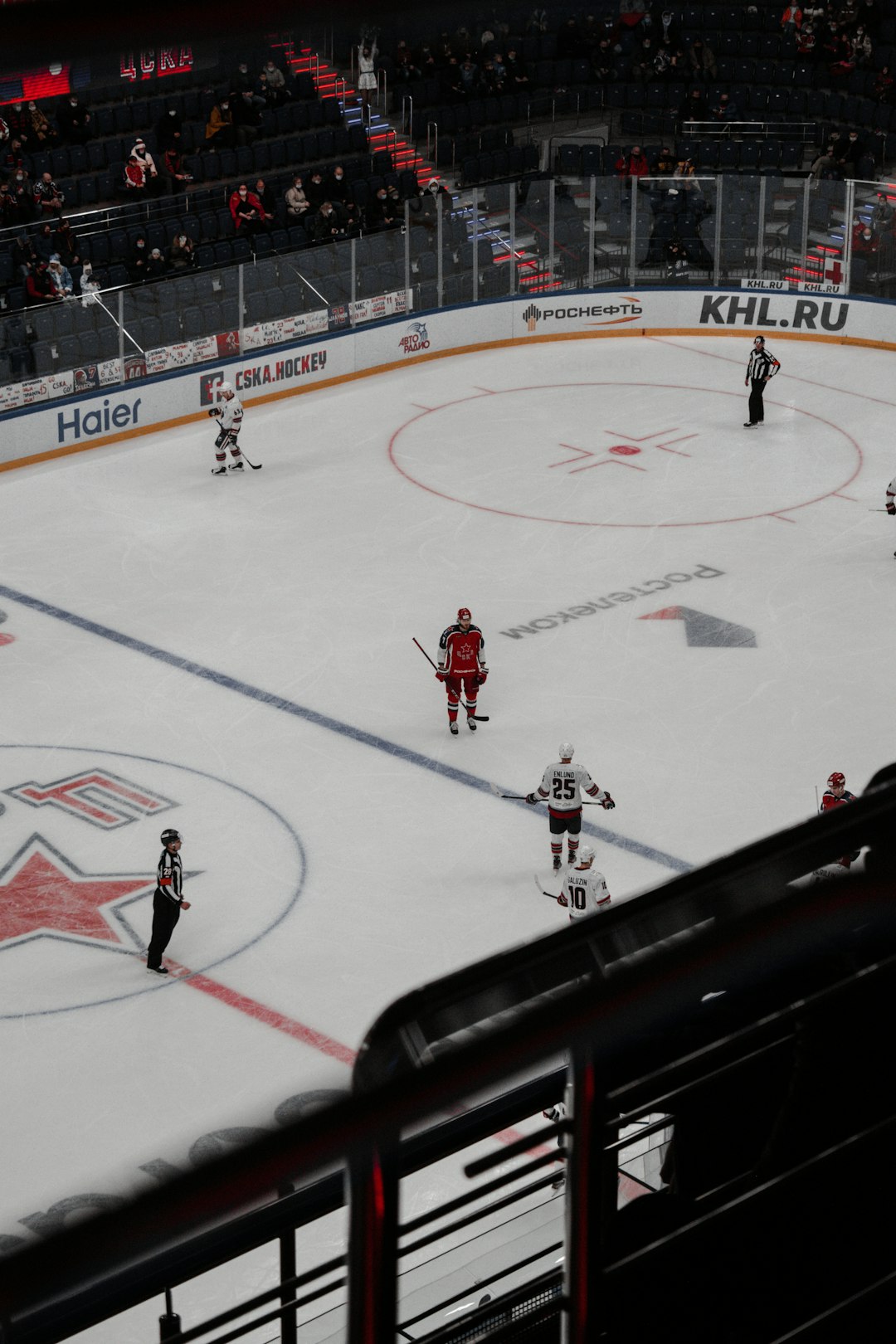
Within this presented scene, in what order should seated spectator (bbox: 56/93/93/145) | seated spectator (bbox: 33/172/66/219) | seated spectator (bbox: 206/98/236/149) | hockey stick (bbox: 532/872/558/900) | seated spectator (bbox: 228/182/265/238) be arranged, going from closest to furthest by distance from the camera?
hockey stick (bbox: 532/872/558/900), seated spectator (bbox: 33/172/66/219), seated spectator (bbox: 228/182/265/238), seated spectator (bbox: 56/93/93/145), seated spectator (bbox: 206/98/236/149)

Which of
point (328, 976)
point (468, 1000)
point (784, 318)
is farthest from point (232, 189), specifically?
point (468, 1000)

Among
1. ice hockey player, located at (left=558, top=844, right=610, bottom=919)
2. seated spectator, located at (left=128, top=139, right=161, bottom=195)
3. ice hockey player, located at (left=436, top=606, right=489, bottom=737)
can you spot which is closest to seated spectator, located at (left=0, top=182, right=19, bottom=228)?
seated spectator, located at (left=128, top=139, right=161, bottom=195)

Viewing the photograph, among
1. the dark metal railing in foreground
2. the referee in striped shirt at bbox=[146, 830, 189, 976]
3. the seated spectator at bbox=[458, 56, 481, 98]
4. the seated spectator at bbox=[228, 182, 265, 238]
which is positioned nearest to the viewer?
the dark metal railing in foreground

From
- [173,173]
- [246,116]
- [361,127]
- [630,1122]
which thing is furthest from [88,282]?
[630,1122]

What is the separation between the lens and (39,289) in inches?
953

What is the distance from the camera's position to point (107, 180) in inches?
1069

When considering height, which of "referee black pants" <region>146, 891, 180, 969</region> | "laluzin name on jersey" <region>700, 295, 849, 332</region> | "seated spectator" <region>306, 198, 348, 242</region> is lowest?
"referee black pants" <region>146, 891, 180, 969</region>

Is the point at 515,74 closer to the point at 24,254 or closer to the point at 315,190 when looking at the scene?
the point at 315,190

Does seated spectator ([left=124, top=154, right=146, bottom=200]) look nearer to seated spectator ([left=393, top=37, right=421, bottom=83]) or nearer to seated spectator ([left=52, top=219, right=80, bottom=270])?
seated spectator ([left=52, top=219, right=80, bottom=270])

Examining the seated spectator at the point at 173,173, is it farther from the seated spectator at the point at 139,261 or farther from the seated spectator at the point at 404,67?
the seated spectator at the point at 404,67

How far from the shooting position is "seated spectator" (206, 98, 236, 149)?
95.6 ft

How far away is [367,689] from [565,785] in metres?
4.22

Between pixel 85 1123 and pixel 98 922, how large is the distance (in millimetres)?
2507

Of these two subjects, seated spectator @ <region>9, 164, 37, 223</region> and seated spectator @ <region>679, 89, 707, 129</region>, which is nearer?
seated spectator @ <region>9, 164, 37, 223</region>
